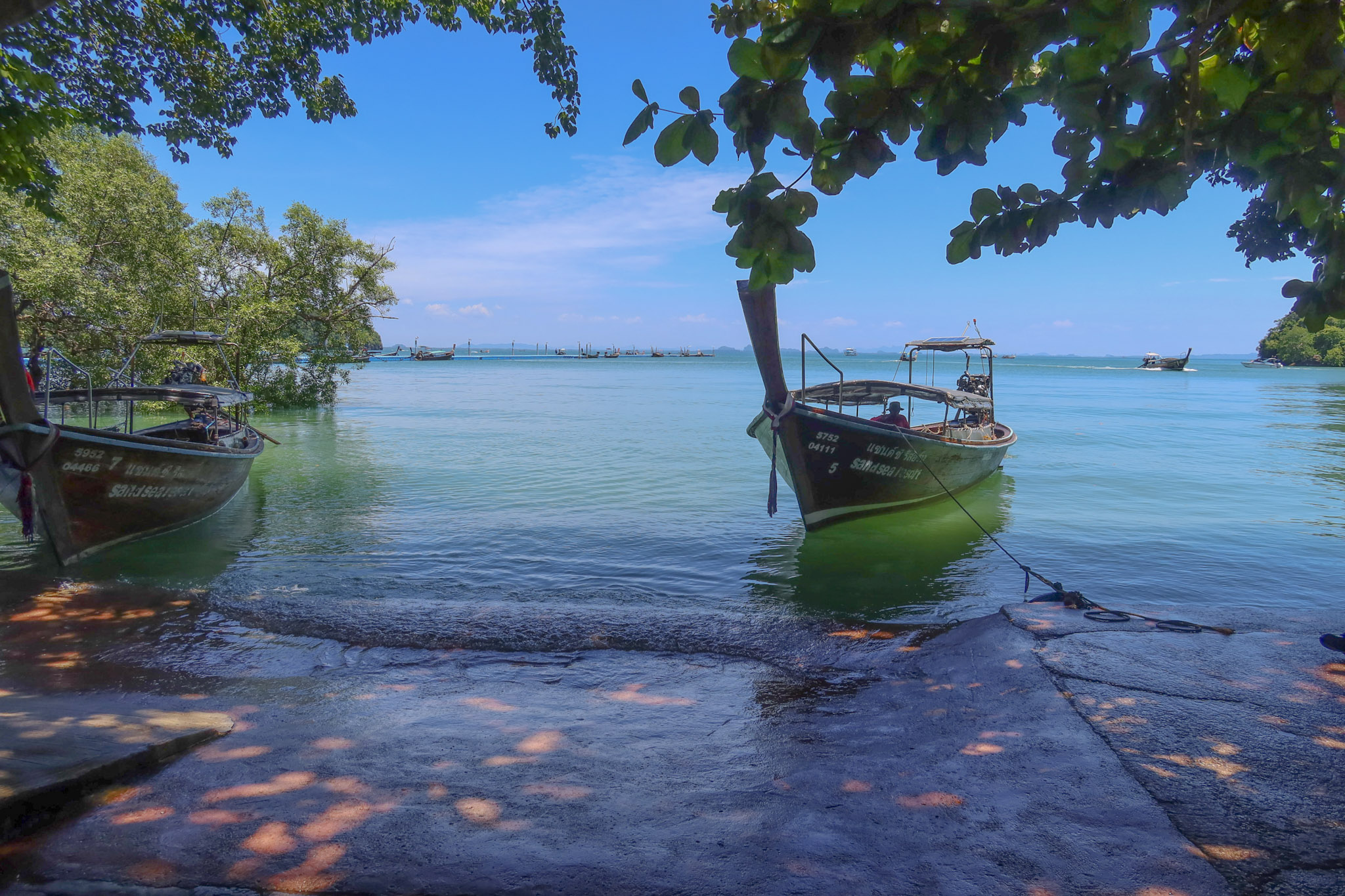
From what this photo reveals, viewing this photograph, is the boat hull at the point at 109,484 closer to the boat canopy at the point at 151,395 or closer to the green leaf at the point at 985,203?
the boat canopy at the point at 151,395

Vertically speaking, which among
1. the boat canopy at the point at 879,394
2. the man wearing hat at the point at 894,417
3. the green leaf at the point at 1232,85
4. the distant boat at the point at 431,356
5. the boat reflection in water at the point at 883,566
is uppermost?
the distant boat at the point at 431,356

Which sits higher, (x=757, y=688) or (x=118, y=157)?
(x=118, y=157)

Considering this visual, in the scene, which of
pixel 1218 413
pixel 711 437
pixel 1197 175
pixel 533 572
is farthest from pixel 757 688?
pixel 1218 413

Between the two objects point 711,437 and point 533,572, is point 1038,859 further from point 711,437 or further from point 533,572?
point 711,437

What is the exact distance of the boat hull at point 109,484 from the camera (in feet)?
28.4

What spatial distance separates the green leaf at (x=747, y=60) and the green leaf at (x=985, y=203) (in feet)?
4.05

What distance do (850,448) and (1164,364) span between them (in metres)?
125

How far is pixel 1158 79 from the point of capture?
8.58ft

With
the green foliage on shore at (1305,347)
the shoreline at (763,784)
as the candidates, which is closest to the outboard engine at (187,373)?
the shoreline at (763,784)

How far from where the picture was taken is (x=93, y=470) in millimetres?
9039

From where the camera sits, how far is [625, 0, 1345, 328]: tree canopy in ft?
7.23

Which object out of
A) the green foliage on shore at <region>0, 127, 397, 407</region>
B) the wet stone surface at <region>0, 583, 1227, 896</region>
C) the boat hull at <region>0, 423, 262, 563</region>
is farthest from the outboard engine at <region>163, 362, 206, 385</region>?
the wet stone surface at <region>0, 583, 1227, 896</region>

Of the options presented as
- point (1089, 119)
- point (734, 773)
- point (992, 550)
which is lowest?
point (992, 550)

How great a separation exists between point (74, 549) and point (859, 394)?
13027mm
